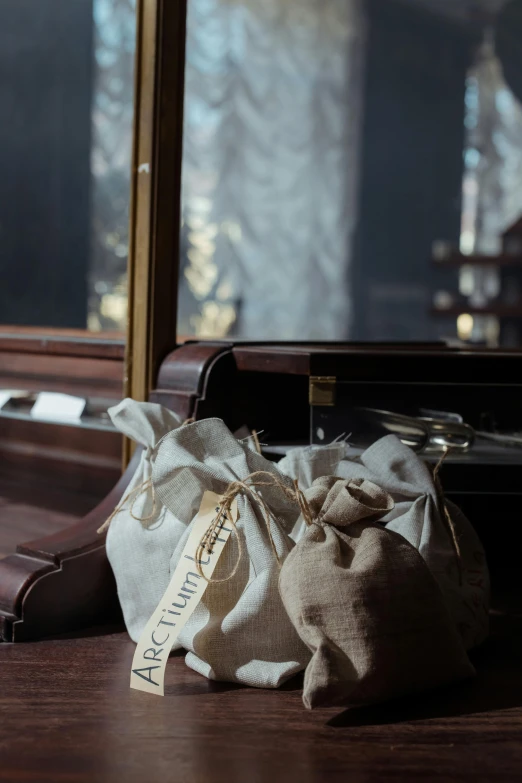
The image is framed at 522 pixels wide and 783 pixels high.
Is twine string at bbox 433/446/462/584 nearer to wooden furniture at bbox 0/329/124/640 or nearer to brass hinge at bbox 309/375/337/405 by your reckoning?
brass hinge at bbox 309/375/337/405

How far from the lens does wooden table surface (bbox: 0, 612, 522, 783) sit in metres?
0.66

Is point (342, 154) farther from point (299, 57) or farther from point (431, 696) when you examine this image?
point (431, 696)

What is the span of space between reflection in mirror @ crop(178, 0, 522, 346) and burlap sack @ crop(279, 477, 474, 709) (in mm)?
3003

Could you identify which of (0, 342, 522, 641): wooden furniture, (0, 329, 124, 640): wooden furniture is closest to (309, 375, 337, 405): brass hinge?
(0, 342, 522, 641): wooden furniture

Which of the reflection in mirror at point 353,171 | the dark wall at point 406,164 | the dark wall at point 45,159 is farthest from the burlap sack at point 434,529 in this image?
the dark wall at point 406,164

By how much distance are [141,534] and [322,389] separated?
0.26m

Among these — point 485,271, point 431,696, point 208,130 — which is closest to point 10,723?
point 431,696

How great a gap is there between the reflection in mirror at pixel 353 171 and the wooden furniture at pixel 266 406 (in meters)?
2.67

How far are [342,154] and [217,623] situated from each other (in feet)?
11.3

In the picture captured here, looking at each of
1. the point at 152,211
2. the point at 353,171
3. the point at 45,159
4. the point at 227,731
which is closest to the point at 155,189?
the point at 152,211

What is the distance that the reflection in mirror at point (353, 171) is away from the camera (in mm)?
3832

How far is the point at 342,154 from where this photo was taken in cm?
402

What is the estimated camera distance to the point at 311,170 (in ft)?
13.1

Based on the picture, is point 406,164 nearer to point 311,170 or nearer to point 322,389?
point 311,170
